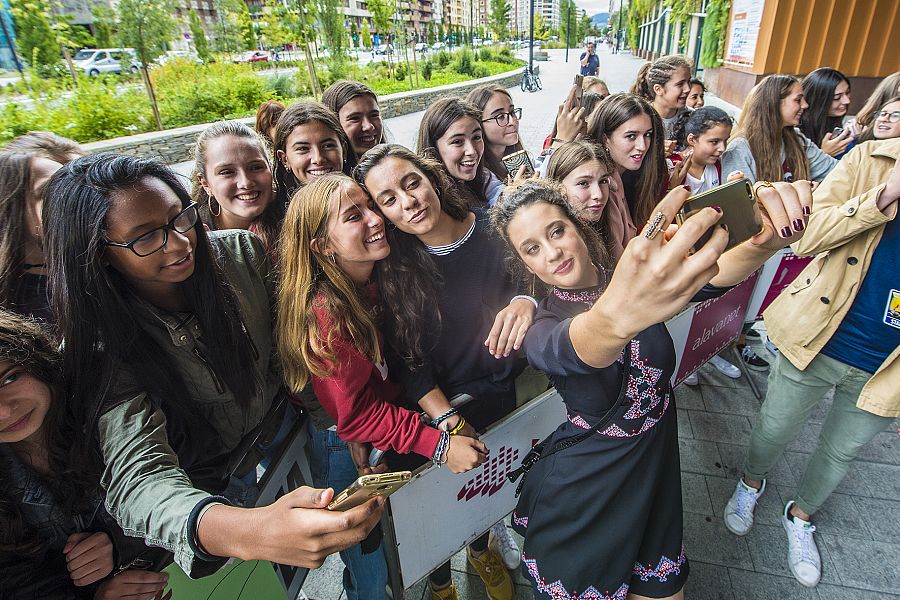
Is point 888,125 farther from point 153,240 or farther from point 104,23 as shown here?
point 104,23

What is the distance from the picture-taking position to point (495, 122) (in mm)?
3176

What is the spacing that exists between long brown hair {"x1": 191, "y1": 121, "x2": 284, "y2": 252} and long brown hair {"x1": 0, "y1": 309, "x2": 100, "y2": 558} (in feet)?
3.94

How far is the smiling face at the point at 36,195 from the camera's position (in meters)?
1.81

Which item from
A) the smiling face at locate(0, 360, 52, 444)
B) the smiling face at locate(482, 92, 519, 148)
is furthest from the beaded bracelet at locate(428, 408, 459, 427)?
the smiling face at locate(482, 92, 519, 148)

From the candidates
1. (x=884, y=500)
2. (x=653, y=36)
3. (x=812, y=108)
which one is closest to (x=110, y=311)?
(x=884, y=500)

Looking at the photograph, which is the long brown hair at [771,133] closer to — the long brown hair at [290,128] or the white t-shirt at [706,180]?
the white t-shirt at [706,180]

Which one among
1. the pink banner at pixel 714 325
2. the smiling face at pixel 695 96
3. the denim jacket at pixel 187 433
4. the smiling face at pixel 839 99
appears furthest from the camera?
the smiling face at pixel 695 96

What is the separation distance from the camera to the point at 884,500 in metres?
2.53

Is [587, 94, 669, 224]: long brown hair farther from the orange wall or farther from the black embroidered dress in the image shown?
the orange wall

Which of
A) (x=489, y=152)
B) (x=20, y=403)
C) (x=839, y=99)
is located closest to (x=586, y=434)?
A: (x=20, y=403)

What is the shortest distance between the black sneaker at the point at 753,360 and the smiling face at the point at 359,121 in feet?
11.2

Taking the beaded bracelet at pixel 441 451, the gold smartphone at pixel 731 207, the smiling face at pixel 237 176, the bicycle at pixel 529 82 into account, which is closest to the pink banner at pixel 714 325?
the beaded bracelet at pixel 441 451

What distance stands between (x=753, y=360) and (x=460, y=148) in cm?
296

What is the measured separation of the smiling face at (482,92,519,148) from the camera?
3.18 metres
